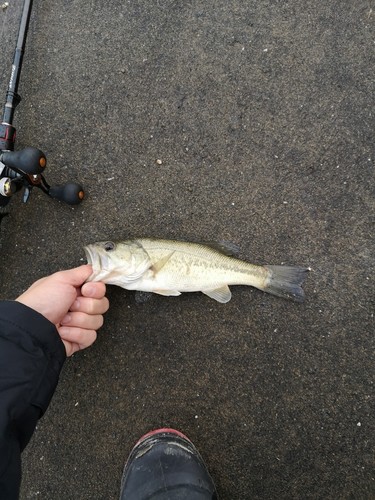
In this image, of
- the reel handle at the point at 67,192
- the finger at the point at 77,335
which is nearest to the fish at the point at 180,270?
the finger at the point at 77,335

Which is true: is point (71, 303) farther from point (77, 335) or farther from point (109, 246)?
point (109, 246)

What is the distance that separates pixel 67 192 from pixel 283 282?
1652mm

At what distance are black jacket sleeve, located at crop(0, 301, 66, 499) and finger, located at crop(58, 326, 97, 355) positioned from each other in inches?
13.3

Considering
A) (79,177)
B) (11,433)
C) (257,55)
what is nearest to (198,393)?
(11,433)

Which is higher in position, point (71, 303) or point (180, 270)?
point (180, 270)

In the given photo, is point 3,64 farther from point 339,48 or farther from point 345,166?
point 345,166

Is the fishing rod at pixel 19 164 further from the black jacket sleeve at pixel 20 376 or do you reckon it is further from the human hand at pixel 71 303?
the black jacket sleeve at pixel 20 376

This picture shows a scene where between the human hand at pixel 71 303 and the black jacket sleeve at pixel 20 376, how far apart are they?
25 cm

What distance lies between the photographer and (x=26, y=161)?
2.24 m

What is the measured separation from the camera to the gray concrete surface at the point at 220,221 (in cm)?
Answer: 256

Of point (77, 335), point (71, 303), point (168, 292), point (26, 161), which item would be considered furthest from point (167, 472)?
point (26, 161)

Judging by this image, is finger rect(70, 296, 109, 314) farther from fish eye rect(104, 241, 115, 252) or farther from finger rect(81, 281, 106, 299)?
fish eye rect(104, 241, 115, 252)

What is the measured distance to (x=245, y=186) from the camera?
2.74m

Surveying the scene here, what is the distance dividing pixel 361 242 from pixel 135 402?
1.97 m
